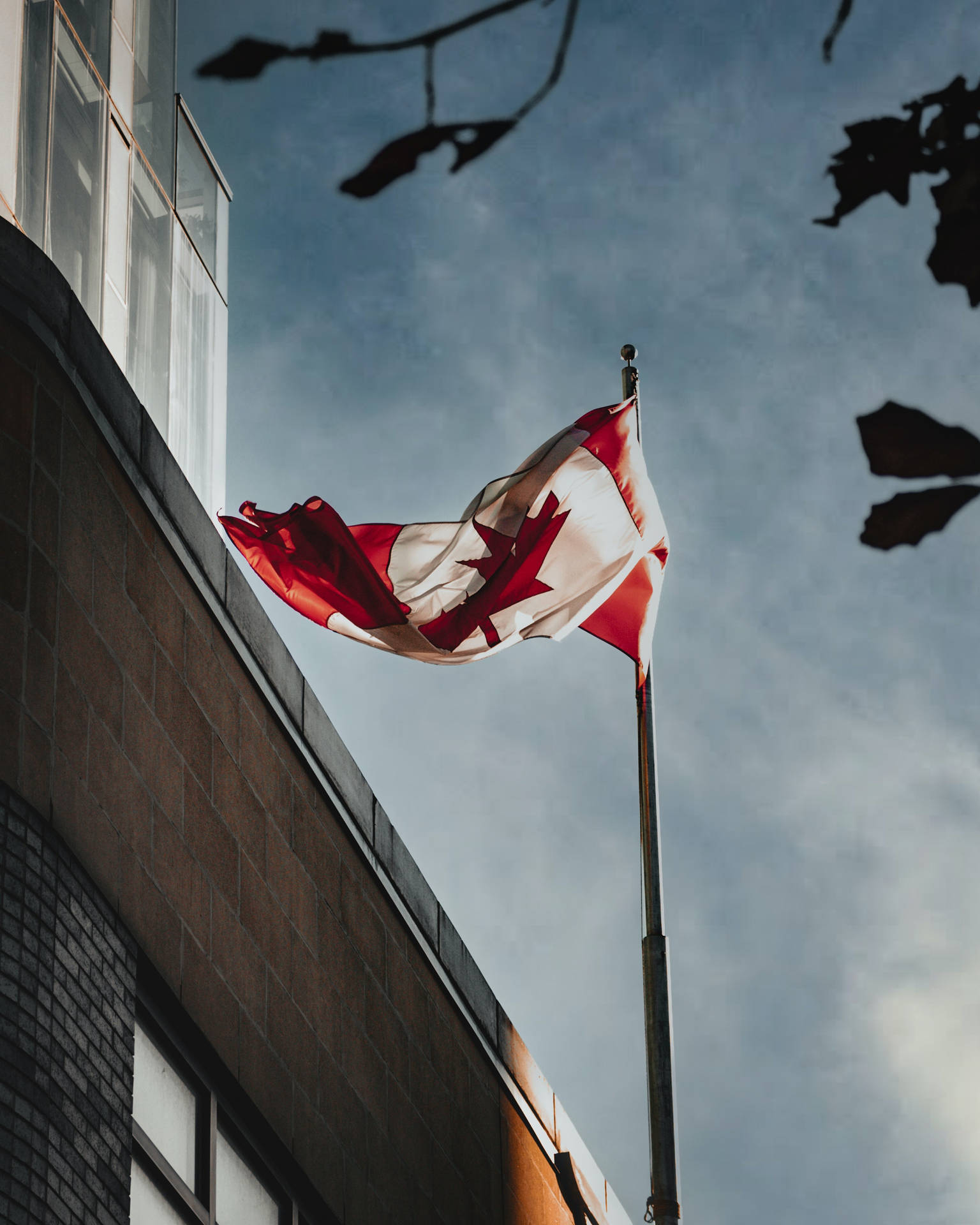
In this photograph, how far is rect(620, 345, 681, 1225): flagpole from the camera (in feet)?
29.1

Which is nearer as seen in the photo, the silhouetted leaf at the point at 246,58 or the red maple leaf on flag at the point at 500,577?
the silhouetted leaf at the point at 246,58

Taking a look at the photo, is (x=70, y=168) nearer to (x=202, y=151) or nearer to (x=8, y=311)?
(x=202, y=151)

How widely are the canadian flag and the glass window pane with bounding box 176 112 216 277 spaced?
1297 centimetres

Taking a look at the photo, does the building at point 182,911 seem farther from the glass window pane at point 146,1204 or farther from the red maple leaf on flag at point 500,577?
the red maple leaf on flag at point 500,577

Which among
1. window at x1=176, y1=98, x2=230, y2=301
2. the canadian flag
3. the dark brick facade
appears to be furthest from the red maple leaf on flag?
window at x1=176, y1=98, x2=230, y2=301

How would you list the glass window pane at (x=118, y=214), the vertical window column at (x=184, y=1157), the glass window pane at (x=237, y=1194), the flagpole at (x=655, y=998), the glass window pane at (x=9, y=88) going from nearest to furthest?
the vertical window column at (x=184, y=1157) < the glass window pane at (x=237, y=1194) < the flagpole at (x=655, y=998) < the glass window pane at (x=9, y=88) < the glass window pane at (x=118, y=214)

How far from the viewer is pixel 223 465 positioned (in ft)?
79.0

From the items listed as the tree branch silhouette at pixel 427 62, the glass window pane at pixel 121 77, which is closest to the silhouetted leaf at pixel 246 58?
the tree branch silhouette at pixel 427 62

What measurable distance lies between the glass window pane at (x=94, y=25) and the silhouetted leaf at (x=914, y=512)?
17.6m

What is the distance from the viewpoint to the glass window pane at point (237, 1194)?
789cm

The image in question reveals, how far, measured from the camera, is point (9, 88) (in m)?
15.8

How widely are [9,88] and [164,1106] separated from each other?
1136 centimetres

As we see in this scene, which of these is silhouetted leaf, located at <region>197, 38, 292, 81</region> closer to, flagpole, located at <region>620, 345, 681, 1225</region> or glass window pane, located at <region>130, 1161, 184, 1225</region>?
glass window pane, located at <region>130, 1161, 184, 1225</region>

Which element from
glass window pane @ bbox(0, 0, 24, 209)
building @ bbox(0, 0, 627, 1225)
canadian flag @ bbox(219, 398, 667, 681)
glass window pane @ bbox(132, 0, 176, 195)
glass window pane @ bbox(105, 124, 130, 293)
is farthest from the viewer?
glass window pane @ bbox(132, 0, 176, 195)
